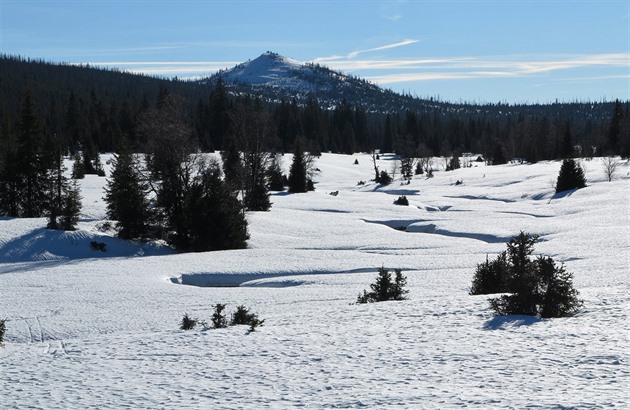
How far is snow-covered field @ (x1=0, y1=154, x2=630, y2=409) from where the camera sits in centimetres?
927

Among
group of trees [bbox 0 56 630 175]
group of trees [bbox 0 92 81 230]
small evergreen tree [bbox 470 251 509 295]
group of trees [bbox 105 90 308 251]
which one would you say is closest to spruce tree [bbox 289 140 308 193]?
group of trees [bbox 0 56 630 175]

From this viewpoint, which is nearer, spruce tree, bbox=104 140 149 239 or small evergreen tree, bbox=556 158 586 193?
spruce tree, bbox=104 140 149 239

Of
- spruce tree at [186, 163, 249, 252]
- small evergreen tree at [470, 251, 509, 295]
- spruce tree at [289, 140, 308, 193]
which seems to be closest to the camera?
small evergreen tree at [470, 251, 509, 295]

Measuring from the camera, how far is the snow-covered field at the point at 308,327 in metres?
9.27

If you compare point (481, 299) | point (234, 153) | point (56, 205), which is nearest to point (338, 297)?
point (481, 299)

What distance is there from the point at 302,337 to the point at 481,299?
5441 mm

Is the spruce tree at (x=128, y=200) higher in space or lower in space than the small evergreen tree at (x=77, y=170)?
lower

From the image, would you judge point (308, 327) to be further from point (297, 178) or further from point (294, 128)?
point (294, 128)

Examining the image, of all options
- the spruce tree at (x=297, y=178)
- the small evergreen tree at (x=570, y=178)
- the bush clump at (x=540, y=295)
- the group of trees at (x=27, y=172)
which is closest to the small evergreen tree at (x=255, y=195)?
the group of trees at (x=27, y=172)

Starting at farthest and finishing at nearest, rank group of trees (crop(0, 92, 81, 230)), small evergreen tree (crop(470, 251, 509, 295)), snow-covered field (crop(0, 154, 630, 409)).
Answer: group of trees (crop(0, 92, 81, 230)) → small evergreen tree (crop(470, 251, 509, 295)) → snow-covered field (crop(0, 154, 630, 409))

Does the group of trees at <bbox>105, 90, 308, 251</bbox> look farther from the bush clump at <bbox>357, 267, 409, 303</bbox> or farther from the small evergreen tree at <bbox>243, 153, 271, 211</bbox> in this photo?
the bush clump at <bbox>357, 267, 409, 303</bbox>

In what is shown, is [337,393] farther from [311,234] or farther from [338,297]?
[311,234]

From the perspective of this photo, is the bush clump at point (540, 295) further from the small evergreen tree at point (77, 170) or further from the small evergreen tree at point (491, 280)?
the small evergreen tree at point (77, 170)

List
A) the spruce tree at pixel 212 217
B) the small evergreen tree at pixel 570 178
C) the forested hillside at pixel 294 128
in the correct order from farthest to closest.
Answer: the forested hillside at pixel 294 128
the small evergreen tree at pixel 570 178
the spruce tree at pixel 212 217
